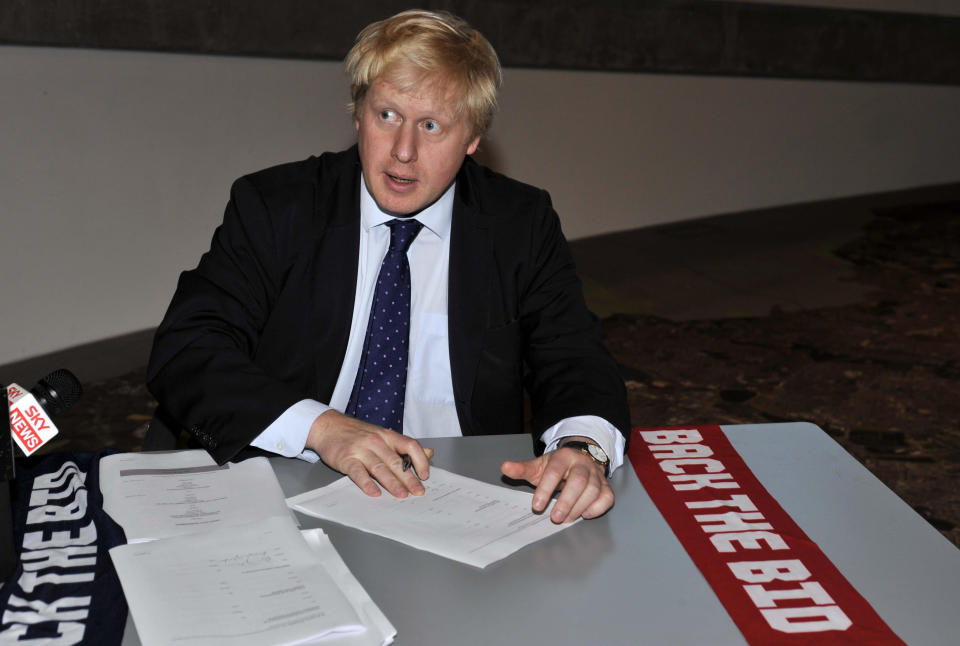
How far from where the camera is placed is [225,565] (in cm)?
137

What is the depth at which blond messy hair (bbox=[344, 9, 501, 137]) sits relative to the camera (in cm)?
196

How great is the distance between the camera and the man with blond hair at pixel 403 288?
1949 mm

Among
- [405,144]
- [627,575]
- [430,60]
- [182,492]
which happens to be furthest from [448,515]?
[430,60]

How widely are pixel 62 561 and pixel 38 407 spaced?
22cm

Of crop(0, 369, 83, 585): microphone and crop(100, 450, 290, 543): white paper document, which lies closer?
crop(0, 369, 83, 585): microphone

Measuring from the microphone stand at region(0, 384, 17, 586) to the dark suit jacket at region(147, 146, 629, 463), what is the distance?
540mm

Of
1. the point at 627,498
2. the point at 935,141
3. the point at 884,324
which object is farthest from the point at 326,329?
the point at 935,141

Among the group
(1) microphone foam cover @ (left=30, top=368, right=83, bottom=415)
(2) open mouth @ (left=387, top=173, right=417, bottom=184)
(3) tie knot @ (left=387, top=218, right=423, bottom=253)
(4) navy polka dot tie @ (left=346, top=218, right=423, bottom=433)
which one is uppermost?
(2) open mouth @ (left=387, top=173, right=417, bottom=184)

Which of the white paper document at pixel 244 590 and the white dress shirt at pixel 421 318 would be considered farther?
the white dress shirt at pixel 421 318

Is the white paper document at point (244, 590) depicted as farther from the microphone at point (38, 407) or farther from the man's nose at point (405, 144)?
the man's nose at point (405, 144)

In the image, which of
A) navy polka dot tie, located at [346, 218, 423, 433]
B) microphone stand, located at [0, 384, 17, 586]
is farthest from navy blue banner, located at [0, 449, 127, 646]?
navy polka dot tie, located at [346, 218, 423, 433]

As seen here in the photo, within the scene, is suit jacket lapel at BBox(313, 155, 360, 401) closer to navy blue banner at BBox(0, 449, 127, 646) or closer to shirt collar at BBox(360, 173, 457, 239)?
shirt collar at BBox(360, 173, 457, 239)

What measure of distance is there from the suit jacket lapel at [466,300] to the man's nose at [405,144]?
275 mm

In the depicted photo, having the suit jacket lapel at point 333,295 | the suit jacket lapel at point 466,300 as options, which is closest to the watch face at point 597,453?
the suit jacket lapel at point 466,300
